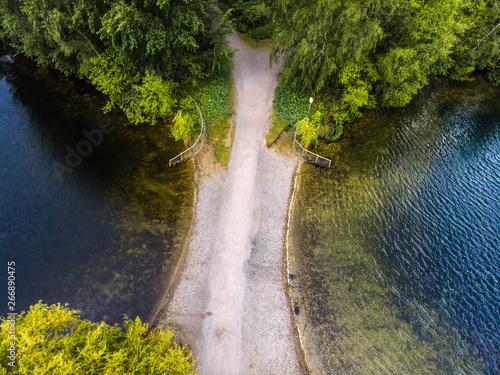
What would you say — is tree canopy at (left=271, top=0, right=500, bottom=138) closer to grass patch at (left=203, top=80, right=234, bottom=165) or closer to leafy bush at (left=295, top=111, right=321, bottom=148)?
leafy bush at (left=295, top=111, right=321, bottom=148)

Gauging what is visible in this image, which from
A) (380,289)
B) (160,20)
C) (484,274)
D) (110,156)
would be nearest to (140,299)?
(110,156)

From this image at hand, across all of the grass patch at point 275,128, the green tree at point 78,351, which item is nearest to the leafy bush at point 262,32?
the grass patch at point 275,128

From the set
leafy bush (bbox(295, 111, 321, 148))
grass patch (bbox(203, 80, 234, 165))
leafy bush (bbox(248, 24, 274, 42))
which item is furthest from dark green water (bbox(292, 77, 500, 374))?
leafy bush (bbox(248, 24, 274, 42))

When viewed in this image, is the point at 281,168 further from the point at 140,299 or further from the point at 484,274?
the point at 484,274

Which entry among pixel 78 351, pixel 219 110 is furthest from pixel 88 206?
pixel 219 110

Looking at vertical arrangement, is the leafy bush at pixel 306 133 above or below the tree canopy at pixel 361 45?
below

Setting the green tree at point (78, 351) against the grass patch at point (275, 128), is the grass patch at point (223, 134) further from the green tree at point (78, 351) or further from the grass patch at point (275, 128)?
the green tree at point (78, 351)

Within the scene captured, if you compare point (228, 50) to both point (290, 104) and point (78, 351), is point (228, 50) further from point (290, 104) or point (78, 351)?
point (78, 351)
